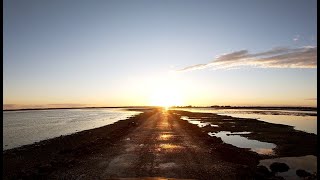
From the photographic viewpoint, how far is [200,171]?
16.2 m

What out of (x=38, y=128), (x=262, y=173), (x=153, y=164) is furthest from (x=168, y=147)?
(x=38, y=128)

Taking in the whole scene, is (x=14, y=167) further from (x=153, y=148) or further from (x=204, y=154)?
(x=204, y=154)

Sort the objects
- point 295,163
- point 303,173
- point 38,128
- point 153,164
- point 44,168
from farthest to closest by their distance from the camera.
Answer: point 38,128 < point 295,163 < point 153,164 < point 44,168 < point 303,173

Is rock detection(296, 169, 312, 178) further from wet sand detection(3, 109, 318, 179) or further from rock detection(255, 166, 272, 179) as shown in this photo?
wet sand detection(3, 109, 318, 179)

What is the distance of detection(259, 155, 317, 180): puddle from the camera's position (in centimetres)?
1616

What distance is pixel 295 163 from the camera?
1941 centimetres

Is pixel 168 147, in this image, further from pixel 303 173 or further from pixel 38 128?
pixel 38 128

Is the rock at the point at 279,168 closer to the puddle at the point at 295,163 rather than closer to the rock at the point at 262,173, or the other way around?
the puddle at the point at 295,163

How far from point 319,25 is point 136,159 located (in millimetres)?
13676

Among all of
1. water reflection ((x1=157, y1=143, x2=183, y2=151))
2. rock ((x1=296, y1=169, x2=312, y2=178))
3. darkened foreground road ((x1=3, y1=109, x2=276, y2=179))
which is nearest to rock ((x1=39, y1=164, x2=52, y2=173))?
darkened foreground road ((x1=3, y1=109, x2=276, y2=179))

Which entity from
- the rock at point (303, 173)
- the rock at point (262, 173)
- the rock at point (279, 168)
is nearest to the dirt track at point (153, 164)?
the rock at point (262, 173)

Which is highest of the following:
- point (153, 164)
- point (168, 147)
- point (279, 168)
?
point (168, 147)

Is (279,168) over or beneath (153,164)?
beneath

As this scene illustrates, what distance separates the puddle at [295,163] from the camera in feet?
53.0
